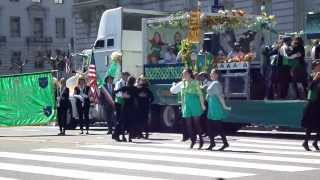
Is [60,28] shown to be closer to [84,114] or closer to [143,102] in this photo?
[84,114]

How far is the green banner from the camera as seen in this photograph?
75.3 ft

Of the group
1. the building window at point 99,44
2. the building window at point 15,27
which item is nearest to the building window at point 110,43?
the building window at point 99,44

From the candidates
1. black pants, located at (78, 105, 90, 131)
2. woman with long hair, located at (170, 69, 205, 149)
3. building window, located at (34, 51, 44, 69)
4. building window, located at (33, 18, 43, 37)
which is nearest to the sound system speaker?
woman with long hair, located at (170, 69, 205, 149)

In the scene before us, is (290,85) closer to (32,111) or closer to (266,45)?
(266,45)

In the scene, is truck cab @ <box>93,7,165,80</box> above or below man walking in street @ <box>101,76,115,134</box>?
above

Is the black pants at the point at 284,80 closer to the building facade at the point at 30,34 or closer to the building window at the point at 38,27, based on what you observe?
the building facade at the point at 30,34

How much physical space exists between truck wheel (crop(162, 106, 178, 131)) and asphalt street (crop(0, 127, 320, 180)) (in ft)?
10.5

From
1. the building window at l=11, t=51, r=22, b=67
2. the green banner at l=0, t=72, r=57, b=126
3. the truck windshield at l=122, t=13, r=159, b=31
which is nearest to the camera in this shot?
the truck windshield at l=122, t=13, r=159, b=31

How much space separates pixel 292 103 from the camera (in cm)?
1673

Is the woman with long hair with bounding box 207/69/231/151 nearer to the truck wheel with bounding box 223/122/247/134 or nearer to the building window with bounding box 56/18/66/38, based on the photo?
the truck wheel with bounding box 223/122/247/134

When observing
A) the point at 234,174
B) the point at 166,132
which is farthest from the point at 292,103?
the point at 234,174

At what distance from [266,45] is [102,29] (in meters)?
6.39

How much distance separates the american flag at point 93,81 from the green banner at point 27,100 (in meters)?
1.29

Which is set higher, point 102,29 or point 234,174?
point 102,29
